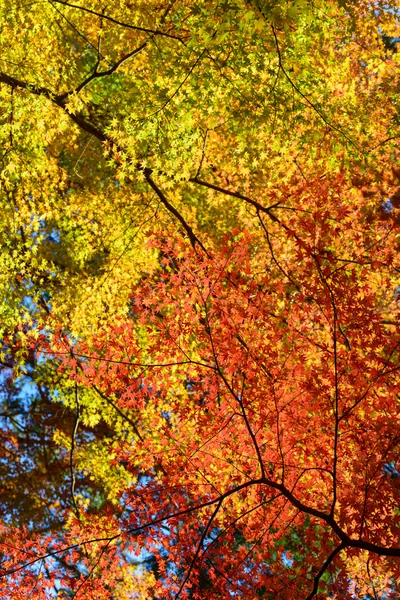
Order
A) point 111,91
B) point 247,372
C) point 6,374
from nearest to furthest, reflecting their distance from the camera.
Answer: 1. point 247,372
2. point 111,91
3. point 6,374

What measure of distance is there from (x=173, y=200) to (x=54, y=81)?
3.02m

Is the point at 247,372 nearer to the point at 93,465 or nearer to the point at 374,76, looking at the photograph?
the point at 93,465

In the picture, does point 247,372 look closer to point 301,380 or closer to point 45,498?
point 301,380

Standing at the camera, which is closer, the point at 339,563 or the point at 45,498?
the point at 339,563

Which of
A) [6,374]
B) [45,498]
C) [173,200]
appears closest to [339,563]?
[173,200]

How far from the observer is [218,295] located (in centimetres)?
665

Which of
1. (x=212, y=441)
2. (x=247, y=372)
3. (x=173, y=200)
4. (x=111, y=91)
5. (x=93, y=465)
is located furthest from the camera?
(x=111, y=91)

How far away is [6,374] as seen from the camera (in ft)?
63.8

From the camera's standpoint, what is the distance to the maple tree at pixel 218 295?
5461 mm

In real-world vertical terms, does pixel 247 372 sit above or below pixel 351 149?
below

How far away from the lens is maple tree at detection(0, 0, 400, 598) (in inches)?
215

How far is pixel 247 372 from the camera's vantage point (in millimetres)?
5684

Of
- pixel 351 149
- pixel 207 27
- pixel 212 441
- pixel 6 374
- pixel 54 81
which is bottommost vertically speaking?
pixel 212 441

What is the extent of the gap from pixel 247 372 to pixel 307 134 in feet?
12.0
